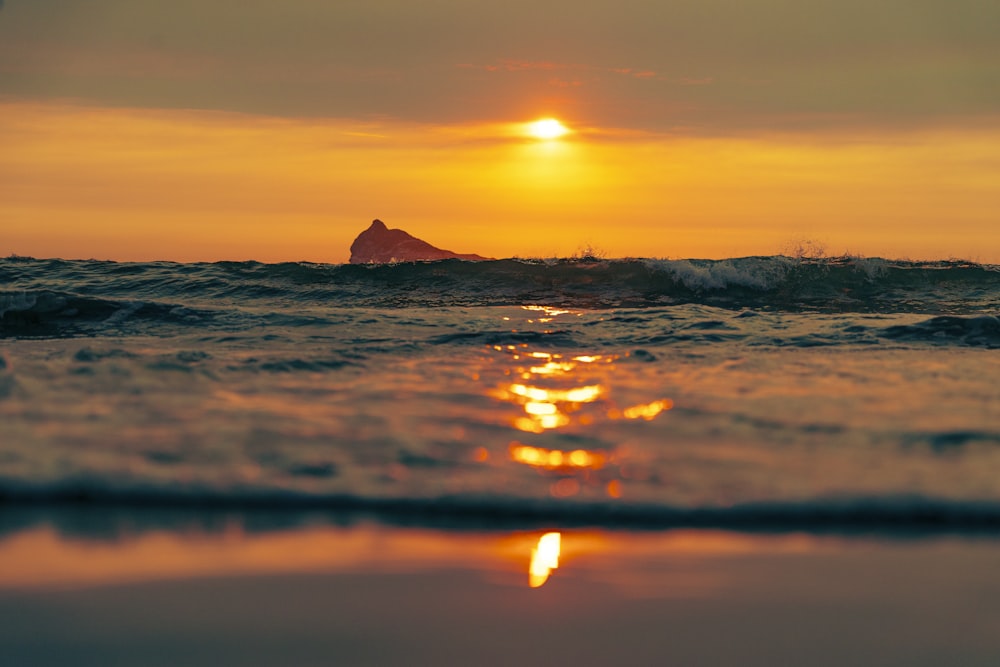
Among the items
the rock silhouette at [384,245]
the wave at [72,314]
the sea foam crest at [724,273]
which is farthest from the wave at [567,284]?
the rock silhouette at [384,245]

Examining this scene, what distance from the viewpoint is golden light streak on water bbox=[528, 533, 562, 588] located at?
264cm

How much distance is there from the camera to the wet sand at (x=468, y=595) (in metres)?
2.19

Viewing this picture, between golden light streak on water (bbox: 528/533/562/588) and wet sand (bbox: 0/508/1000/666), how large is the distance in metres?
0.02

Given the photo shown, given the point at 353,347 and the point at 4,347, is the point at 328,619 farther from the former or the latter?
the point at 4,347

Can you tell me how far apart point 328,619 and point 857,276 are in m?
16.1

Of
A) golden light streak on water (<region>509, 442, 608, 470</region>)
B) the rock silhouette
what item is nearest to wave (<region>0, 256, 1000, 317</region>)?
golden light streak on water (<region>509, 442, 608, 470</region>)

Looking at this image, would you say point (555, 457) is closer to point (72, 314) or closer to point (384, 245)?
point (72, 314)

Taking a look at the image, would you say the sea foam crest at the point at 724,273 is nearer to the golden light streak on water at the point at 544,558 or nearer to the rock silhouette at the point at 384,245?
the golden light streak on water at the point at 544,558

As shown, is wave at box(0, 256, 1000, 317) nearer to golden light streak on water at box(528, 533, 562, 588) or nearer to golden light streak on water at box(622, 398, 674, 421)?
golden light streak on water at box(622, 398, 674, 421)

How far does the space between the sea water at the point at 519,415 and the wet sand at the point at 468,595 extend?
0.24 m

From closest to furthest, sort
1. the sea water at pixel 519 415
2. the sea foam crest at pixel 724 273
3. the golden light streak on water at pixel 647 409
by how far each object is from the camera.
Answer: the sea water at pixel 519 415 < the golden light streak on water at pixel 647 409 < the sea foam crest at pixel 724 273

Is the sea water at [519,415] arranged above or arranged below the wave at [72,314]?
below

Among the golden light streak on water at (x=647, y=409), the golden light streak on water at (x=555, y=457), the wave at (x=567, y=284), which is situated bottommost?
the golden light streak on water at (x=555, y=457)

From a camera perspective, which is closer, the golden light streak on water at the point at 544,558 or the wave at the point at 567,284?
the golden light streak on water at the point at 544,558
